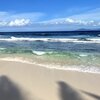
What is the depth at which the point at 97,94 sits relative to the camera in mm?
8578

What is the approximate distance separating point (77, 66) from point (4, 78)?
346 centimetres

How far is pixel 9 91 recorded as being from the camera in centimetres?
866

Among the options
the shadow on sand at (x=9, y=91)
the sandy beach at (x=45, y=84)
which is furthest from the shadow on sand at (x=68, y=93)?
the shadow on sand at (x=9, y=91)

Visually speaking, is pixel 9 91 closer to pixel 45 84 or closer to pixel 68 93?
pixel 45 84

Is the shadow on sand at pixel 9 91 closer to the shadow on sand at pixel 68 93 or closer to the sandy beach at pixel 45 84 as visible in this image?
the sandy beach at pixel 45 84

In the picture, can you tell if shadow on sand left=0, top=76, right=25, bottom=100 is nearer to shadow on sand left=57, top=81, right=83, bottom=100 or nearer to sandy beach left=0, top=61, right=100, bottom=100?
sandy beach left=0, top=61, right=100, bottom=100

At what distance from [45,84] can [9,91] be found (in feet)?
4.21

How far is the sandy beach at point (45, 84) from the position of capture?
840 centimetres

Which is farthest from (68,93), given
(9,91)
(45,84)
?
(9,91)

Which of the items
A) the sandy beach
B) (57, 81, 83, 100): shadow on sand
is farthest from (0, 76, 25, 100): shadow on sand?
(57, 81, 83, 100): shadow on sand

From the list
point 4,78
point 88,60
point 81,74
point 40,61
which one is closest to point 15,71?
point 4,78

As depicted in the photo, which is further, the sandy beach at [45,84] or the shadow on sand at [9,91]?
the sandy beach at [45,84]

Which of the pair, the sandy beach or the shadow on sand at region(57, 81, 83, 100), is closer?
the shadow on sand at region(57, 81, 83, 100)

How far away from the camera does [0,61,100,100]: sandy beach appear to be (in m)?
8.40
